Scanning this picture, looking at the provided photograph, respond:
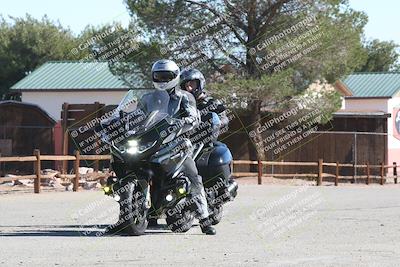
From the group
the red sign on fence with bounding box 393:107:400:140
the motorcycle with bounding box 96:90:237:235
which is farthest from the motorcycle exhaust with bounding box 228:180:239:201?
the red sign on fence with bounding box 393:107:400:140

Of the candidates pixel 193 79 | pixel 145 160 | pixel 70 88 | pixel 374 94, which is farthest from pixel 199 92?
pixel 374 94

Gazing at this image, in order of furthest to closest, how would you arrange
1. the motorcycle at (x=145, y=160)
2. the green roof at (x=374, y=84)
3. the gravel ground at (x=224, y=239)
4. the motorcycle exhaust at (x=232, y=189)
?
the green roof at (x=374, y=84) < the motorcycle exhaust at (x=232, y=189) < the motorcycle at (x=145, y=160) < the gravel ground at (x=224, y=239)

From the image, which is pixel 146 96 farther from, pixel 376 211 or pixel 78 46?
pixel 78 46

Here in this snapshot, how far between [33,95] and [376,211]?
3626cm

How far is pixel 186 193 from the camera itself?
37.5 feet

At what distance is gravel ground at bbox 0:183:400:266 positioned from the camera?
349 inches

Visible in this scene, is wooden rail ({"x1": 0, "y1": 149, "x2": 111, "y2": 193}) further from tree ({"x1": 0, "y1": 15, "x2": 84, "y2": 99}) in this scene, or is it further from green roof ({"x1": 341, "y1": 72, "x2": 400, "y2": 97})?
tree ({"x1": 0, "y1": 15, "x2": 84, "y2": 99})

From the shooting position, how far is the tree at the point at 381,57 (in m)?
91.6

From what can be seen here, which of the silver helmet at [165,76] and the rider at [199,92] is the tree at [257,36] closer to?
the rider at [199,92]

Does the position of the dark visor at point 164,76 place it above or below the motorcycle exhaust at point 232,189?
above

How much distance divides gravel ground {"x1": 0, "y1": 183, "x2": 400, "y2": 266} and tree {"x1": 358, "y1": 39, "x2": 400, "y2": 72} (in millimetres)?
74628

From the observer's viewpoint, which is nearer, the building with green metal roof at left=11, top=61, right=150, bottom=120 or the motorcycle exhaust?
the motorcycle exhaust

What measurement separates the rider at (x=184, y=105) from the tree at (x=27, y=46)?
177 ft

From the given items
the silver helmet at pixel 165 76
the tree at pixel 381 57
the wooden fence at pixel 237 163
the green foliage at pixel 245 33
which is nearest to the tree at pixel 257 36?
the green foliage at pixel 245 33
